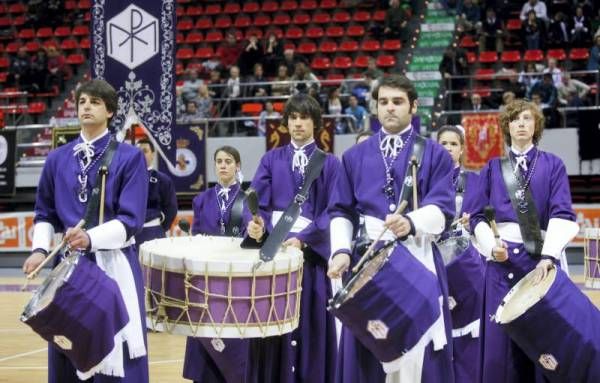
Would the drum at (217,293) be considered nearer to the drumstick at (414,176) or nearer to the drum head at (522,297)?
the drumstick at (414,176)

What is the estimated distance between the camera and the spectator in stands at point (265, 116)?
18323mm

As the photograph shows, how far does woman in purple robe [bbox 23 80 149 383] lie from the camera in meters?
5.73

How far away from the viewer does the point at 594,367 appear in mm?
5816

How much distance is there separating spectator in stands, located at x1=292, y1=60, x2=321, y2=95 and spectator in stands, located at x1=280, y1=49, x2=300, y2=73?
0.93m

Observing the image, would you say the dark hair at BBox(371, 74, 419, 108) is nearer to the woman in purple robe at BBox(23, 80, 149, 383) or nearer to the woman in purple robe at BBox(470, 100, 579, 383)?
the woman in purple robe at BBox(470, 100, 579, 383)

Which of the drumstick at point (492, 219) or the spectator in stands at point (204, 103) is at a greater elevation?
the spectator in stands at point (204, 103)

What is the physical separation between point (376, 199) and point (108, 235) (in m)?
1.36

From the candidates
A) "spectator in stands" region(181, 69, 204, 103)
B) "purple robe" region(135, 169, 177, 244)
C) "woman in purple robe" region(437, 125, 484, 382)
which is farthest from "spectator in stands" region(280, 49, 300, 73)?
"woman in purple robe" region(437, 125, 484, 382)

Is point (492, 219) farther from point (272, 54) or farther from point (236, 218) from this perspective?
point (272, 54)

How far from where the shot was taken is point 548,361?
5.84m

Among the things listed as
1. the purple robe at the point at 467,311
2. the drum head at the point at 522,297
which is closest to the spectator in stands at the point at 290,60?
the purple robe at the point at 467,311

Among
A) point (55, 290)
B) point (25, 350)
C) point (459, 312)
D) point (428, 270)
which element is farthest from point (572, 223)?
point (25, 350)

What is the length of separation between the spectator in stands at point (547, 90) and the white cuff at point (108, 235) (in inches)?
522

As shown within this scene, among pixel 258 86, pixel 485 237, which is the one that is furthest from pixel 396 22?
pixel 485 237
